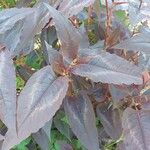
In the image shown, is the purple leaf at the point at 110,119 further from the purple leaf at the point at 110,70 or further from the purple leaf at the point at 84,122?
the purple leaf at the point at 110,70

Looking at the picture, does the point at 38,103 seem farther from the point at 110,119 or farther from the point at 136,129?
the point at 110,119

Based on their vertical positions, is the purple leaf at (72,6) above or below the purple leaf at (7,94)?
above

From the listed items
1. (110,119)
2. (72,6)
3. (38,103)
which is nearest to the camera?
(38,103)

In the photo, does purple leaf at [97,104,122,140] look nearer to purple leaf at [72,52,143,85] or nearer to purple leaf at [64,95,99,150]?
purple leaf at [64,95,99,150]

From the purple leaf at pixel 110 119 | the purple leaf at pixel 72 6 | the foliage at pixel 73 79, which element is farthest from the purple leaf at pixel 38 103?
the purple leaf at pixel 110 119

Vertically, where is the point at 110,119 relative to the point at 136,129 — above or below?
below

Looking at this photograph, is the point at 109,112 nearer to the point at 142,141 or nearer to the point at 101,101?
the point at 101,101

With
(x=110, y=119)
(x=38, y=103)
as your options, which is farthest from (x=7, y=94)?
(x=110, y=119)
